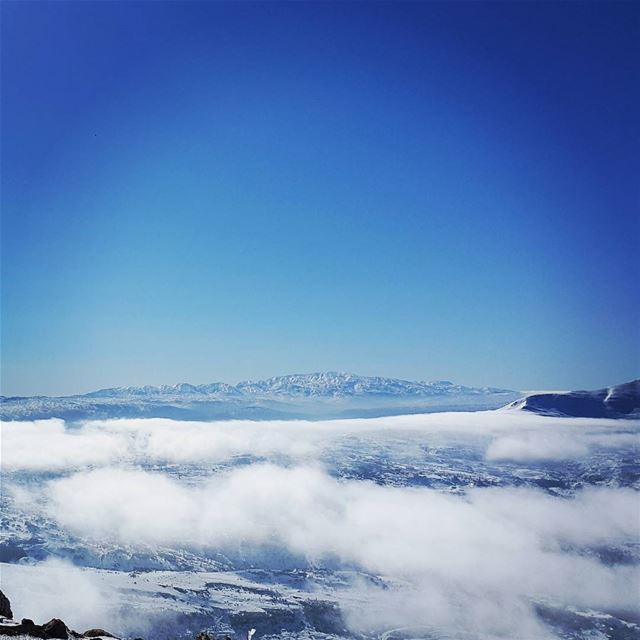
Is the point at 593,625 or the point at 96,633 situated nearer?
the point at 96,633

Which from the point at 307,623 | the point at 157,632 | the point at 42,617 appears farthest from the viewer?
the point at 307,623

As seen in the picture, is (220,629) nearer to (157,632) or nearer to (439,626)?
(157,632)

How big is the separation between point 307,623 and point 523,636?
88.7 metres

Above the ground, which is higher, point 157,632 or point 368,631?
point 157,632

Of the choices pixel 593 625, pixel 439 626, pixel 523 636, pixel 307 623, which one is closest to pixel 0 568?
pixel 307 623

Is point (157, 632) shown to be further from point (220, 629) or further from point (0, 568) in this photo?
point (0, 568)

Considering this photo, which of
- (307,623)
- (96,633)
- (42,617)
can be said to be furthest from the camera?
(307,623)

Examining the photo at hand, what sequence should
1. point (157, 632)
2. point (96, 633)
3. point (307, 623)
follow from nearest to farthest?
point (96, 633)
point (157, 632)
point (307, 623)

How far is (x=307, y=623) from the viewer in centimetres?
18912

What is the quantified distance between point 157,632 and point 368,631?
82.4 m

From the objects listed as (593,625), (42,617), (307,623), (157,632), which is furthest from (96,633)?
(593,625)

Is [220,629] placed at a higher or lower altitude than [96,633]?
lower

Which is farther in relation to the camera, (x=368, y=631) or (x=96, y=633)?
(x=368, y=631)

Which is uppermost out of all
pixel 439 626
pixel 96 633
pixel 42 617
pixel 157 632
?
pixel 96 633
